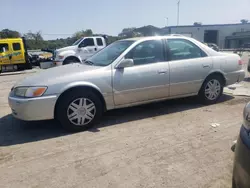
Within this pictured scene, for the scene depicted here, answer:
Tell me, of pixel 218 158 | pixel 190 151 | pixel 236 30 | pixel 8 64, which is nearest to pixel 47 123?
pixel 190 151

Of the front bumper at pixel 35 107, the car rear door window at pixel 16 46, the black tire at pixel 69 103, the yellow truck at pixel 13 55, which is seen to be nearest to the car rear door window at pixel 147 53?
the black tire at pixel 69 103

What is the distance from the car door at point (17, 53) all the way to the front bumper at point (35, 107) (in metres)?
12.6

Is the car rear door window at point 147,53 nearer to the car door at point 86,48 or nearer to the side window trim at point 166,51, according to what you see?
the side window trim at point 166,51

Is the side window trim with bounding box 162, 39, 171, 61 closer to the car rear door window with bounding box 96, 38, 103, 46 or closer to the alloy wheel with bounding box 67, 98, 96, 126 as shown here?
the alloy wheel with bounding box 67, 98, 96, 126

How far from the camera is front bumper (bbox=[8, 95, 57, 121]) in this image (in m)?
3.71

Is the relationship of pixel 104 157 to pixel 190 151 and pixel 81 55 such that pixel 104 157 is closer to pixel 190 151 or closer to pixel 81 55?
pixel 190 151

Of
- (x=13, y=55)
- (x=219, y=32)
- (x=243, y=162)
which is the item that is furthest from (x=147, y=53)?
(x=219, y=32)

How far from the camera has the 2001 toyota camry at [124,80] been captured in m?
3.82

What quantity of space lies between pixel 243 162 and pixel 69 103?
2835 mm

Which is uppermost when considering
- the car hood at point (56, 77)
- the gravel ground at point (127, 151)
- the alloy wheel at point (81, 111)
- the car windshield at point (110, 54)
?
the car windshield at point (110, 54)

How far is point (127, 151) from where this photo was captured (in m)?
3.30

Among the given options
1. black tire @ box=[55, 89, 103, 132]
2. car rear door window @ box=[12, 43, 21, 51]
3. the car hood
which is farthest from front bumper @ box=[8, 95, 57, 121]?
car rear door window @ box=[12, 43, 21, 51]

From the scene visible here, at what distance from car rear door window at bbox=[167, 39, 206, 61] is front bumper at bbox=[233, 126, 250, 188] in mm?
3210

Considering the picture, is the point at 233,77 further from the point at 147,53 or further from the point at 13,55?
the point at 13,55
